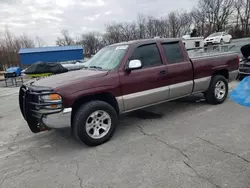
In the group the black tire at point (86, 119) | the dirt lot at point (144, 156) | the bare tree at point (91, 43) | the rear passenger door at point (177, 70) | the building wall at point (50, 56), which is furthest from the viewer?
the bare tree at point (91, 43)

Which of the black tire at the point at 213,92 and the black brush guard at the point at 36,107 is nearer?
the black brush guard at the point at 36,107

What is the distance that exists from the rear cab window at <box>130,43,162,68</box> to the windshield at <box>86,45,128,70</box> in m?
0.28

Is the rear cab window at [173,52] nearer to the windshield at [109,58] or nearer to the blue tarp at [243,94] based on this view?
the windshield at [109,58]

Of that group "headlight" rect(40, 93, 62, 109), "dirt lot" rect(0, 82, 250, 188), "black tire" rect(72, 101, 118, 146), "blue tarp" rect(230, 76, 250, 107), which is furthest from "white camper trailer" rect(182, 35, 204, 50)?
"headlight" rect(40, 93, 62, 109)

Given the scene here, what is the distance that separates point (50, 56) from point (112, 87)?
26193 mm

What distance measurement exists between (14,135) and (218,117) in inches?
191

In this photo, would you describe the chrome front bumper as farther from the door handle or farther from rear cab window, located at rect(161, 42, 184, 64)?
rear cab window, located at rect(161, 42, 184, 64)

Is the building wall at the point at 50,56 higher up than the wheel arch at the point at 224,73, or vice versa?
the building wall at the point at 50,56

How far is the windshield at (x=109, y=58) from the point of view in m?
4.01

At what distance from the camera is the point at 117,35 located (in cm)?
5778

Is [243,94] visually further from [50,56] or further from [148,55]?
[50,56]

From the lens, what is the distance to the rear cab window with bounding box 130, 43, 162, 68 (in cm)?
415

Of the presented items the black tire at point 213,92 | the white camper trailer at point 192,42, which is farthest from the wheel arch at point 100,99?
the white camper trailer at point 192,42

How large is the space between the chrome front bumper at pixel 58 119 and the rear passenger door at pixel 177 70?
2398mm
